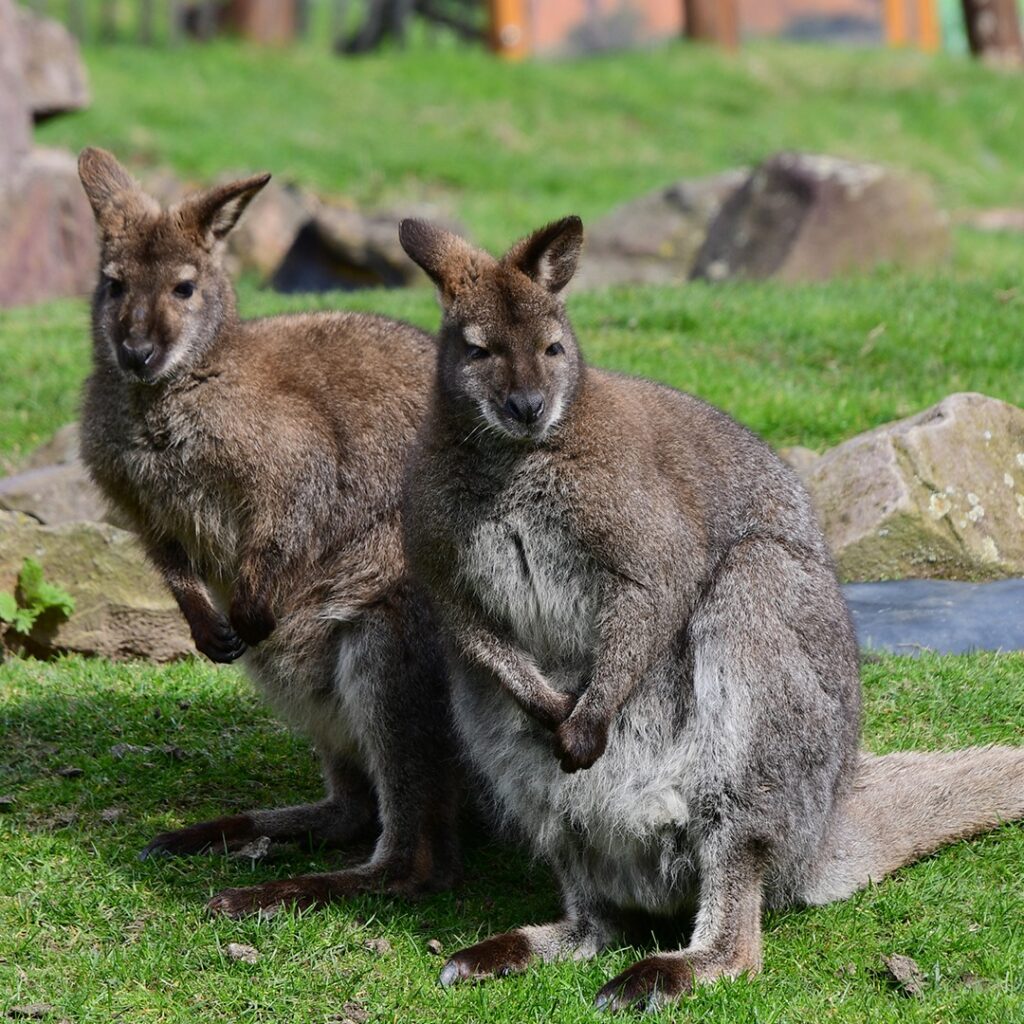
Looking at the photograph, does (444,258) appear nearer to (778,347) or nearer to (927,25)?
(778,347)

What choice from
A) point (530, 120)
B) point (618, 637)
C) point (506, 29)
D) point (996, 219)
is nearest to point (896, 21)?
point (506, 29)

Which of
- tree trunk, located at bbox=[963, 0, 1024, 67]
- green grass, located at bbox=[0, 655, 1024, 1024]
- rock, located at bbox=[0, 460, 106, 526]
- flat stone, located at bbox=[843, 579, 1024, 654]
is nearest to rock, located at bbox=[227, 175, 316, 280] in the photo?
rock, located at bbox=[0, 460, 106, 526]

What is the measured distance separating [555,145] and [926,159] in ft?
14.2

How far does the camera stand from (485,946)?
4.57 meters

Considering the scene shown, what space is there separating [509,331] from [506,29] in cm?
1940

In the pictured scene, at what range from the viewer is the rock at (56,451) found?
8005mm

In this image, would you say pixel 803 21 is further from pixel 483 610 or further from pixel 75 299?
pixel 483 610

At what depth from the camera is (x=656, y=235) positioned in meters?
12.9

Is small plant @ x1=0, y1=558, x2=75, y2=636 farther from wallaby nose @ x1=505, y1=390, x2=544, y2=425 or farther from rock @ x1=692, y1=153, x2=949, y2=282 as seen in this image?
rock @ x1=692, y1=153, x2=949, y2=282

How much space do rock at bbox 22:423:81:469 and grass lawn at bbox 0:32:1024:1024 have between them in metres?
0.48

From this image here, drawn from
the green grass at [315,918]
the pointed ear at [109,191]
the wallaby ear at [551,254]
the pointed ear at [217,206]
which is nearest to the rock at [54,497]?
the green grass at [315,918]

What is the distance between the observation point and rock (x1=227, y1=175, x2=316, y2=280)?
44.4 ft

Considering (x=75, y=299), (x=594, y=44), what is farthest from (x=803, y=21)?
(x=75, y=299)

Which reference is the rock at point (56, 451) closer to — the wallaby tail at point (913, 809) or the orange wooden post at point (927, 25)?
the wallaby tail at point (913, 809)
